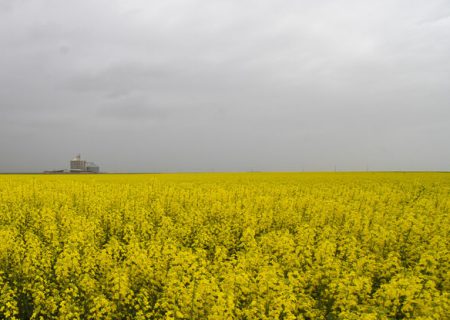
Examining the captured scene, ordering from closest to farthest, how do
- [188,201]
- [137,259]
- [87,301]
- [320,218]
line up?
[87,301]
[137,259]
[320,218]
[188,201]

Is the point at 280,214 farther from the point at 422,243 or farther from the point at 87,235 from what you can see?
the point at 87,235

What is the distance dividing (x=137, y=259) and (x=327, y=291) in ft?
11.9

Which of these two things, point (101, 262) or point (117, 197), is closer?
point (101, 262)

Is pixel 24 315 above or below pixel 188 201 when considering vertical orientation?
below

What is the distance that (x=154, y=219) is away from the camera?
13289mm

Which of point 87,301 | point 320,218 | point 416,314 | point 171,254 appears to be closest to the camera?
point 416,314

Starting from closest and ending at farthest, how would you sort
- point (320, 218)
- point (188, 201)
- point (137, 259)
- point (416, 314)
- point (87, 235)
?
point (416, 314) < point (137, 259) < point (87, 235) < point (320, 218) < point (188, 201)

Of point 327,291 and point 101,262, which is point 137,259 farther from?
point 327,291

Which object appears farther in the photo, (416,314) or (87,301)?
(87,301)

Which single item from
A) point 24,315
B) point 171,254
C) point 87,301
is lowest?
point 24,315

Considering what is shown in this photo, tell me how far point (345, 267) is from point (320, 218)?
615 centimetres

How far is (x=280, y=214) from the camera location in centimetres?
1380

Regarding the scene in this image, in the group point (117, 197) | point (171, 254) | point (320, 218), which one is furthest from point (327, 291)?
point (117, 197)

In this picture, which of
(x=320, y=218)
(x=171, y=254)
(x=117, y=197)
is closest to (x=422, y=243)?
(x=320, y=218)
